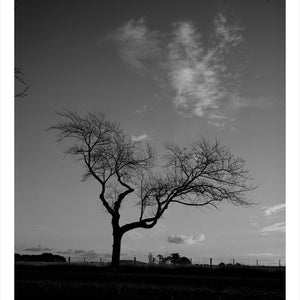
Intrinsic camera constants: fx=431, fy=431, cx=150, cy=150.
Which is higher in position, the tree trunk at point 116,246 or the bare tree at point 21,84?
the bare tree at point 21,84
